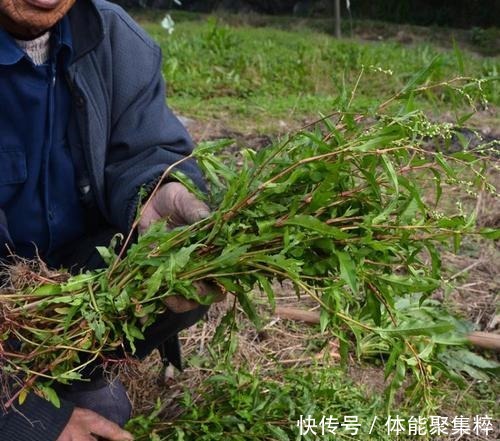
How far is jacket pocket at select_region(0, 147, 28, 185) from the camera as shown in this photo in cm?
224

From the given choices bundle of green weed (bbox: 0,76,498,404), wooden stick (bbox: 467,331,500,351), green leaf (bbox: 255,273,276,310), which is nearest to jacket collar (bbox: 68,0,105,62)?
bundle of green weed (bbox: 0,76,498,404)

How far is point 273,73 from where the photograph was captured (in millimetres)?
6715

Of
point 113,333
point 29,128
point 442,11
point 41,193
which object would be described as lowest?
point 442,11

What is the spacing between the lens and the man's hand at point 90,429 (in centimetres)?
220

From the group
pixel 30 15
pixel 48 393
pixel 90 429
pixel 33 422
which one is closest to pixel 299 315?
pixel 90 429

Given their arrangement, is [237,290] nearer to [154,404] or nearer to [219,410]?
[219,410]

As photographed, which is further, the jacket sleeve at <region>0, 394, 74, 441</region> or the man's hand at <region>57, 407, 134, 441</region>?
the man's hand at <region>57, 407, 134, 441</region>

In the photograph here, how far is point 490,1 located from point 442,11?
54 cm

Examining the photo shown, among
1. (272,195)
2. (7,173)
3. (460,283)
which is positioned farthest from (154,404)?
(460,283)

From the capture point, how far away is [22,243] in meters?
2.30

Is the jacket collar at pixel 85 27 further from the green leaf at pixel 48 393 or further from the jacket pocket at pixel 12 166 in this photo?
the green leaf at pixel 48 393

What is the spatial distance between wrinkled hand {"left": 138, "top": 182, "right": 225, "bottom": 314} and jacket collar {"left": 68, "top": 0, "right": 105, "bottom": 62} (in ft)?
1.30

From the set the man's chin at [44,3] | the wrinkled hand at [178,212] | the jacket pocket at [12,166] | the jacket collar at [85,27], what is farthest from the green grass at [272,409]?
the man's chin at [44,3]

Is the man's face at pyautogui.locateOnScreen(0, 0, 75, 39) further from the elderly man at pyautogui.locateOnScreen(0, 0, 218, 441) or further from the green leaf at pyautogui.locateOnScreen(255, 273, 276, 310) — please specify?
the green leaf at pyautogui.locateOnScreen(255, 273, 276, 310)
